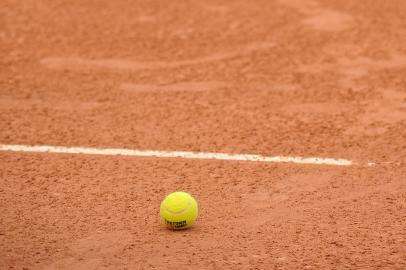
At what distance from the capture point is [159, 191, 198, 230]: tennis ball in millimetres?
4539

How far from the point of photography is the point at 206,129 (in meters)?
6.46

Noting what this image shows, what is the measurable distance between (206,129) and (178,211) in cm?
201

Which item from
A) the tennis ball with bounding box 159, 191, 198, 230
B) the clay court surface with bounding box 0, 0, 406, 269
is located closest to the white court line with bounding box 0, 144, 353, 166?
the clay court surface with bounding box 0, 0, 406, 269

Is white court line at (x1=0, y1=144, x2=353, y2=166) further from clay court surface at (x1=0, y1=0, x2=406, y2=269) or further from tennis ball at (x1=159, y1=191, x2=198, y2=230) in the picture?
tennis ball at (x1=159, y1=191, x2=198, y2=230)

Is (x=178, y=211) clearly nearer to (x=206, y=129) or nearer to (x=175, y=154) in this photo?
(x=175, y=154)

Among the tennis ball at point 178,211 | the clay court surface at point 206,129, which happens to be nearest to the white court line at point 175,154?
the clay court surface at point 206,129

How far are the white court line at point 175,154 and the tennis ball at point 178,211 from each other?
130cm

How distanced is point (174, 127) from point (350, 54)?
2.78 m

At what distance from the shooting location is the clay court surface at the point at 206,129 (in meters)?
4.49

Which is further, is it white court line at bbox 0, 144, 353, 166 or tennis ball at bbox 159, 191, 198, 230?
white court line at bbox 0, 144, 353, 166

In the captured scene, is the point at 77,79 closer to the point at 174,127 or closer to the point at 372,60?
the point at 174,127

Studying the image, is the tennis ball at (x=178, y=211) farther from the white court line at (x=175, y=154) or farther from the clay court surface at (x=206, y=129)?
the white court line at (x=175, y=154)

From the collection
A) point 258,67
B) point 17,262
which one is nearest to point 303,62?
point 258,67

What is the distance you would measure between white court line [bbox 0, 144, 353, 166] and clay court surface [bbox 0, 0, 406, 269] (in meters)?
0.07
